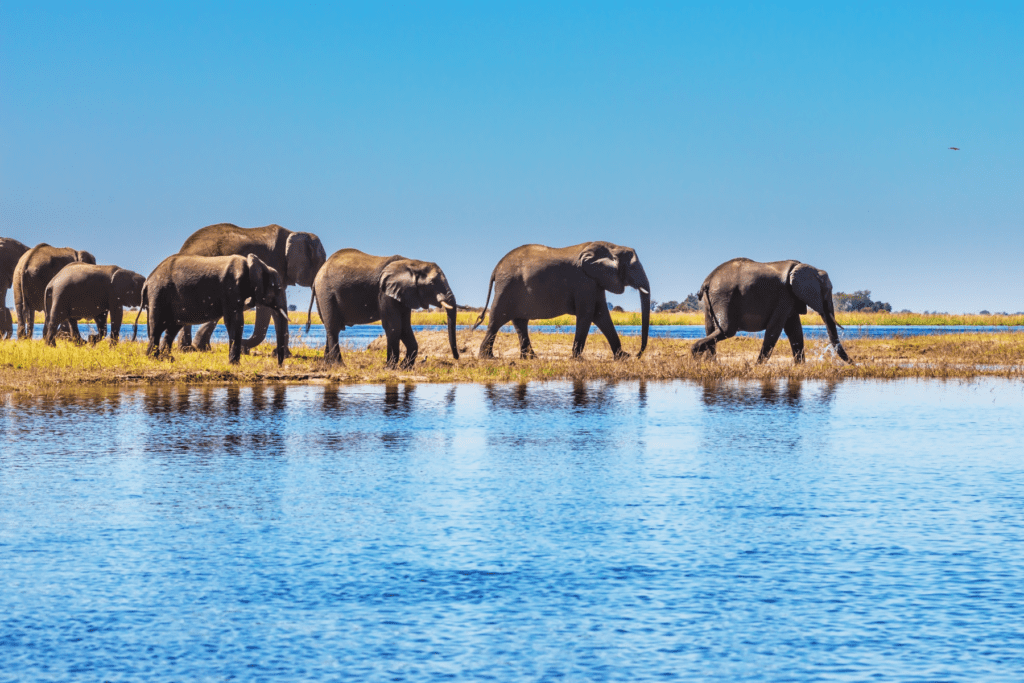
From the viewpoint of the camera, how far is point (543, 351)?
29.0m

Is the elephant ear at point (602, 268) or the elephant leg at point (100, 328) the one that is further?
the elephant leg at point (100, 328)

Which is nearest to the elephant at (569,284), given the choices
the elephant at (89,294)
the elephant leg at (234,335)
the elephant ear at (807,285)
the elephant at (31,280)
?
the elephant ear at (807,285)

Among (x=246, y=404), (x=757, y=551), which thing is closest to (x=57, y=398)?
(x=246, y=404)

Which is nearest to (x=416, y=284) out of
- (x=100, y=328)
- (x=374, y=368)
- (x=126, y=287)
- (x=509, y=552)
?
(x=374, y=368)

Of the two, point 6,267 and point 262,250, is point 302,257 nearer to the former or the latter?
point 262,250

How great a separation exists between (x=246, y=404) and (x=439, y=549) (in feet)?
31.6

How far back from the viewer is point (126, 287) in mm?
26547

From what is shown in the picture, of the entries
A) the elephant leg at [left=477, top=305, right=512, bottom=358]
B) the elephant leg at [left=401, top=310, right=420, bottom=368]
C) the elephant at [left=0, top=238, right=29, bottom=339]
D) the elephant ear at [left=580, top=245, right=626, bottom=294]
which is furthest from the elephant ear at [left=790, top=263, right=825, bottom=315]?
the elephant at [left=0, top=238, right=29, bottom=339]

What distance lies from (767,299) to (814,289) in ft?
3.04

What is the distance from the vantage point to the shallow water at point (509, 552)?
16.4 ft

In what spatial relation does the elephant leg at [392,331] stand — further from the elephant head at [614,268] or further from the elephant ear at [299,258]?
the elephant head at [614,268]

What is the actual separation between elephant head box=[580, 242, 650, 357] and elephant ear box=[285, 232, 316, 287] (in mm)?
5859

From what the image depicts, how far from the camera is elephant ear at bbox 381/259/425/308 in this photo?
69.7 feet

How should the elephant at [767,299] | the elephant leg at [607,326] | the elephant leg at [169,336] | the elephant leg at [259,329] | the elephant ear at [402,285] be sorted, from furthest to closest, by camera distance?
the elephant leg at [259,329], the elephant leg at [607,326], the elephant at [767,299], the elephant leg at [169,336], the elephant ear at [402,285]
